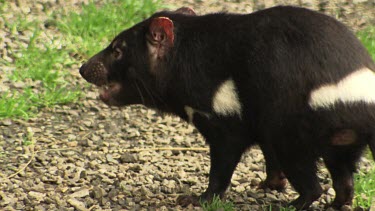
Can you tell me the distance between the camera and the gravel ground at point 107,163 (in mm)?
4453

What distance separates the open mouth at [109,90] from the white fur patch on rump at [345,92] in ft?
3.80

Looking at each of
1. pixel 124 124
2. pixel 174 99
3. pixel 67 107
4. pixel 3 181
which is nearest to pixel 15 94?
pixel 67 107

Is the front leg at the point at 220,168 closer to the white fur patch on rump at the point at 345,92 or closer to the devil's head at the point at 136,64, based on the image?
the devil's head at the point at 136,64

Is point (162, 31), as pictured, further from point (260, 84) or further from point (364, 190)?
point (364, 190)

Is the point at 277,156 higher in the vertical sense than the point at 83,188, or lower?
higher

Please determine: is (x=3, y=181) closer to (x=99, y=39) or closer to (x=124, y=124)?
(x=124, y=124)

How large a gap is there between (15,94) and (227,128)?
2.10 meters

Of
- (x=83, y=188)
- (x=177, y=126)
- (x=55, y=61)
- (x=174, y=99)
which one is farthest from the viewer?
(x=55, y=61)

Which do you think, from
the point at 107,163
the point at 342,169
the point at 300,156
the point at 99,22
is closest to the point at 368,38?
the point at 99,22

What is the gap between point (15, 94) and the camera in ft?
18.4

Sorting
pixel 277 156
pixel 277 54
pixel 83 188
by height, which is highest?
pixel 277 54

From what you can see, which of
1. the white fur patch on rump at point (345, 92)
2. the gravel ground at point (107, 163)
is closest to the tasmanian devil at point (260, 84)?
the white fur patch on rump at point (345, 92)

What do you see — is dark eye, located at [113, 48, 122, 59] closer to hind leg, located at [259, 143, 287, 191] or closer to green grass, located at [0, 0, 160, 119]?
hind leg, located at [259, 143, 287, 191]

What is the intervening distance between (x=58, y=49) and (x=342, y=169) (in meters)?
2.84
